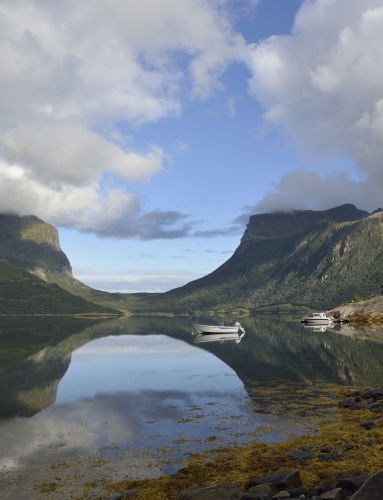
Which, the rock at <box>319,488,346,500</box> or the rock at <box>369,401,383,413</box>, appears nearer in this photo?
the rock at <box>319,488,346,500</box>

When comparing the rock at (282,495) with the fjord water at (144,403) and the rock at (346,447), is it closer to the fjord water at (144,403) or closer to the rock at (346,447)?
the fjord water at (144,403)

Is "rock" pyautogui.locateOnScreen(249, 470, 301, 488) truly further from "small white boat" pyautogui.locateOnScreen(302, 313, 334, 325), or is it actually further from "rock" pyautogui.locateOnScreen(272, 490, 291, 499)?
"small white boat" pyautogui.locateOnScreen(302, 313, 334, 325)

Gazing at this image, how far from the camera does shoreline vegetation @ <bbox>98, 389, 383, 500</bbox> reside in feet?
58.2

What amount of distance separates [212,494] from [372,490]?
539 centimetres

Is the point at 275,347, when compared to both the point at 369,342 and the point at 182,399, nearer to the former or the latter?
the point at 369,342

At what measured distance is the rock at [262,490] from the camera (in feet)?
51.7

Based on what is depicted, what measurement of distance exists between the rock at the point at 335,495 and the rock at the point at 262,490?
2.00m

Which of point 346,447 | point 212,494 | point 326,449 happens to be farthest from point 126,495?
point 346,447

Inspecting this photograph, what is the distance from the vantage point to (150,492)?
1758 centimetres

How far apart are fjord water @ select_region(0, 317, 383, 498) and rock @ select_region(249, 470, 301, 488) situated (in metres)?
4.92

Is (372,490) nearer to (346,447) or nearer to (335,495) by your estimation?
(335,495)

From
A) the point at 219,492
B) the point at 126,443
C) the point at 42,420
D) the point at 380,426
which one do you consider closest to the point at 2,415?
the point at 42,420

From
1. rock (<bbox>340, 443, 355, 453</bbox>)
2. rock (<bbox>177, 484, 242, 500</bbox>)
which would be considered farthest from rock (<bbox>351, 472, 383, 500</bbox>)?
rock (<bbox>340, 443, 355, 453</bbox>)

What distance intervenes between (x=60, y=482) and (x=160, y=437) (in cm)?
857
